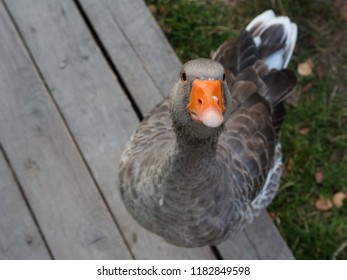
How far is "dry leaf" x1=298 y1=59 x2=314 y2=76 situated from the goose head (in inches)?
51.8

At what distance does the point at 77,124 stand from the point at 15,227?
0.44 m

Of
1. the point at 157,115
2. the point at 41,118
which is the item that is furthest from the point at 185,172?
the point at 41,118

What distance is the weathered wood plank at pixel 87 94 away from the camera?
176 centimetres

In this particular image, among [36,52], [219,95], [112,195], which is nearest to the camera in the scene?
[219,95]

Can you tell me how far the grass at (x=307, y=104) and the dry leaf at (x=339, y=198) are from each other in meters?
0.02

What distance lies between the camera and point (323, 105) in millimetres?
2229

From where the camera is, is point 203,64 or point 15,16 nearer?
point 203,64

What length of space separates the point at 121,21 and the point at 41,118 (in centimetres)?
50

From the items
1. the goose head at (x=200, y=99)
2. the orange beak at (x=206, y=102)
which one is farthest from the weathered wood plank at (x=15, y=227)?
the orange beak at (x=206, y=102)

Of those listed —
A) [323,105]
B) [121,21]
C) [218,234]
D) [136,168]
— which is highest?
[121,21]

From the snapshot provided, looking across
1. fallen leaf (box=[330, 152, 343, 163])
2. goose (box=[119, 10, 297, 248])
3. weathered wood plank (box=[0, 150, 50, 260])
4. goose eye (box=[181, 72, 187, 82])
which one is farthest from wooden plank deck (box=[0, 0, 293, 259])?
goose eye (box=[181, 72, 187, 82])

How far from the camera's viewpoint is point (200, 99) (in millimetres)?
935

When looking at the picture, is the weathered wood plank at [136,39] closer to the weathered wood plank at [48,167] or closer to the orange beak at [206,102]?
the weathered wood plank at [48,167]

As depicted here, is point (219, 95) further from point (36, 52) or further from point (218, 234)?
point (36, 52)
